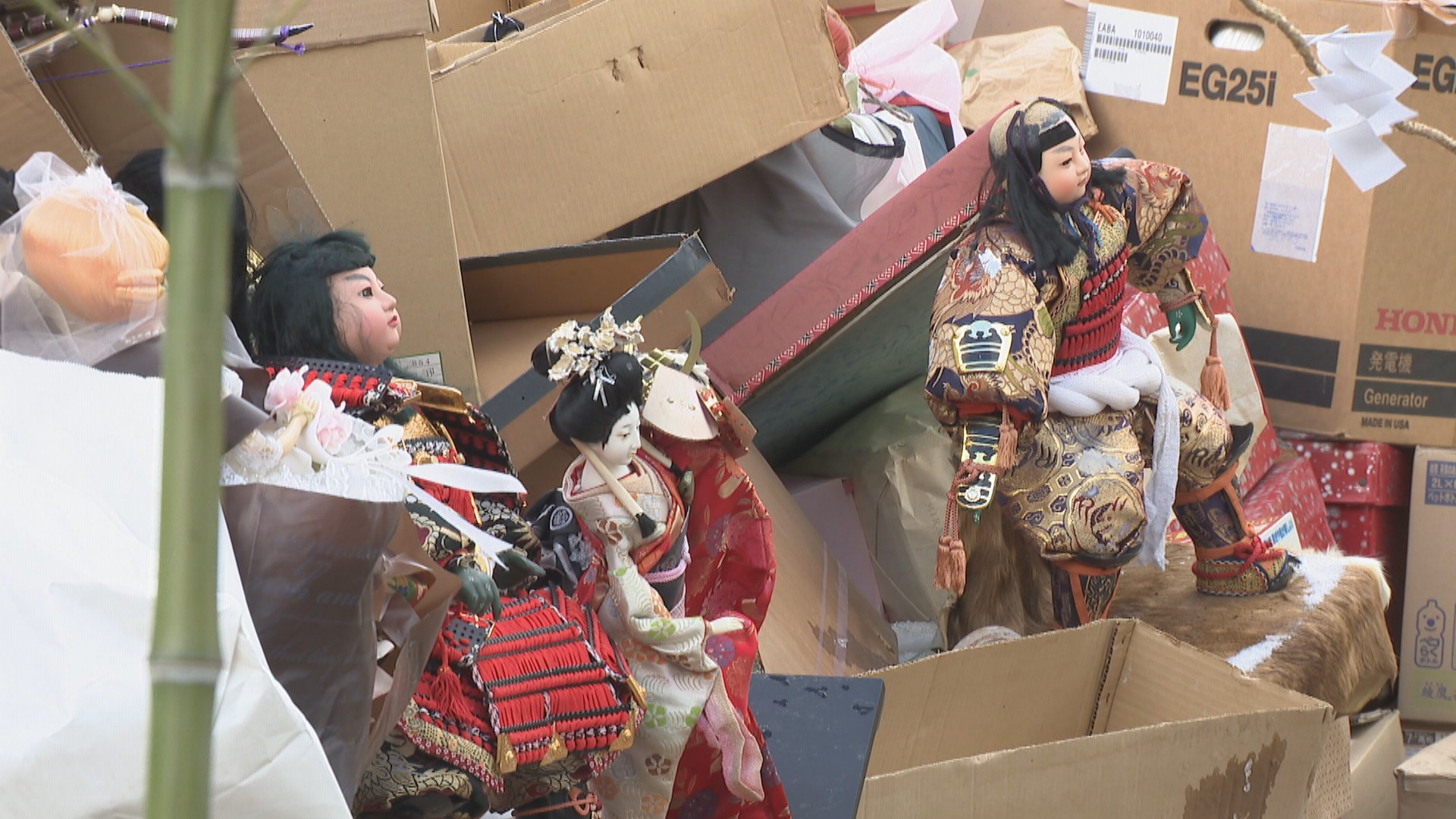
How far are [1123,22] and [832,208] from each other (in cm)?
100

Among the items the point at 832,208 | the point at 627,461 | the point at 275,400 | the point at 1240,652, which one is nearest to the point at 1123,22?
the point at 832,208

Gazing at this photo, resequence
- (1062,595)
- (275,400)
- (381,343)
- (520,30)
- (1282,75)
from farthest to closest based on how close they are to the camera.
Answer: (1282,75)
(520,30)
(1062,595)
(381,343)
(275,400)

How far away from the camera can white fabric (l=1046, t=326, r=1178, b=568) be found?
2.05 metres

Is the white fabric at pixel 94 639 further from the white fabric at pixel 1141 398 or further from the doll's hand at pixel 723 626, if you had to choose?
the white fabric at pixel 1141 398

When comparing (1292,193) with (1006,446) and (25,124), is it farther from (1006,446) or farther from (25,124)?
(25,124)

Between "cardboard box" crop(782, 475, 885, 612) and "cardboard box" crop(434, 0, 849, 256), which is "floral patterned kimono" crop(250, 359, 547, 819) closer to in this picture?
"cardboard box" crop(434, 0, 849, 256)

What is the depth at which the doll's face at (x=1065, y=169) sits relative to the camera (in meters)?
1.96

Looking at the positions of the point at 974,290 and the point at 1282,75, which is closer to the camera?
the point at 974,290

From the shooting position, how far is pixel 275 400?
97cm

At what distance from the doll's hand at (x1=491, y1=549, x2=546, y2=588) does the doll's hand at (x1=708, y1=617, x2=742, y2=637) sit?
0.20m

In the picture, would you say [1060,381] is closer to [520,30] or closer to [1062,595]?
[1062,595]

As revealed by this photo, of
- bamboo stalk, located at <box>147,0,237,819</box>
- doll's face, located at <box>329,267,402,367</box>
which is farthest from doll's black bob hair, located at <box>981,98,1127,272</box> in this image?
bamboo stalk, located at <box>147,0,237,819</box>

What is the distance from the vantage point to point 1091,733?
2.02 metres

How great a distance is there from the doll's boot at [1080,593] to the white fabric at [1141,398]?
0.08 m
